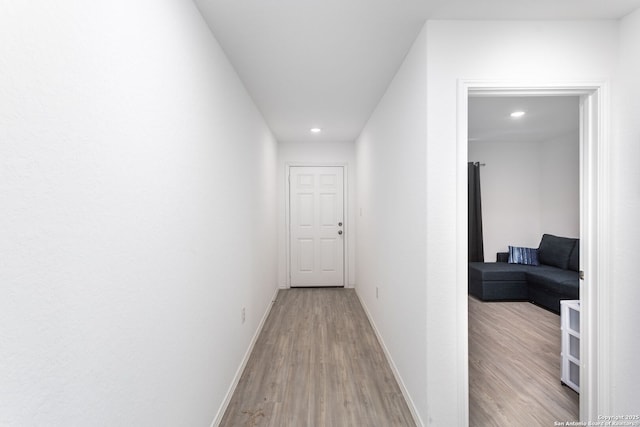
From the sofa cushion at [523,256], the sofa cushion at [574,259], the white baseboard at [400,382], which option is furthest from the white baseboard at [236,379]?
the sofa cushion at [574,259]

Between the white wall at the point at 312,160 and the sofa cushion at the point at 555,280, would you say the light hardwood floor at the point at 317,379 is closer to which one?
the white wall at the point at 312,160

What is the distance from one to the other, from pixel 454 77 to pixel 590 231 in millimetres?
1182

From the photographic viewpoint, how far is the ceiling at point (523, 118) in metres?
3.12

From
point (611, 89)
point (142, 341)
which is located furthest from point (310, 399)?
point (611, 89)

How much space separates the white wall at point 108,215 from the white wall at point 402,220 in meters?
1.23


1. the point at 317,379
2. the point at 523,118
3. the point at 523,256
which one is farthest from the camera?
the point at 523,256

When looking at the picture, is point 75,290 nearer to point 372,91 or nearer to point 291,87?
point 291,87

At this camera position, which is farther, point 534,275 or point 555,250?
point 555,250

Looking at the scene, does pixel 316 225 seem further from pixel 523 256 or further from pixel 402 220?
pixel 523 256

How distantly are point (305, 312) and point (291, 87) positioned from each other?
258 cm

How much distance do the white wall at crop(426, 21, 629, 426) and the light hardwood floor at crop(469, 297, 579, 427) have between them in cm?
54

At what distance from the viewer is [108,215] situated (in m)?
0.86

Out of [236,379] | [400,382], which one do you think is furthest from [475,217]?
[236,379]

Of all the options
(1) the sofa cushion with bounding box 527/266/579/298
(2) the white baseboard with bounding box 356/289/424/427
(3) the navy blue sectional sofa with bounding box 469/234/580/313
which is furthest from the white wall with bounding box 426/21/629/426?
(3) the navy blue sectional sofa with bounding box 469/234/580/313
